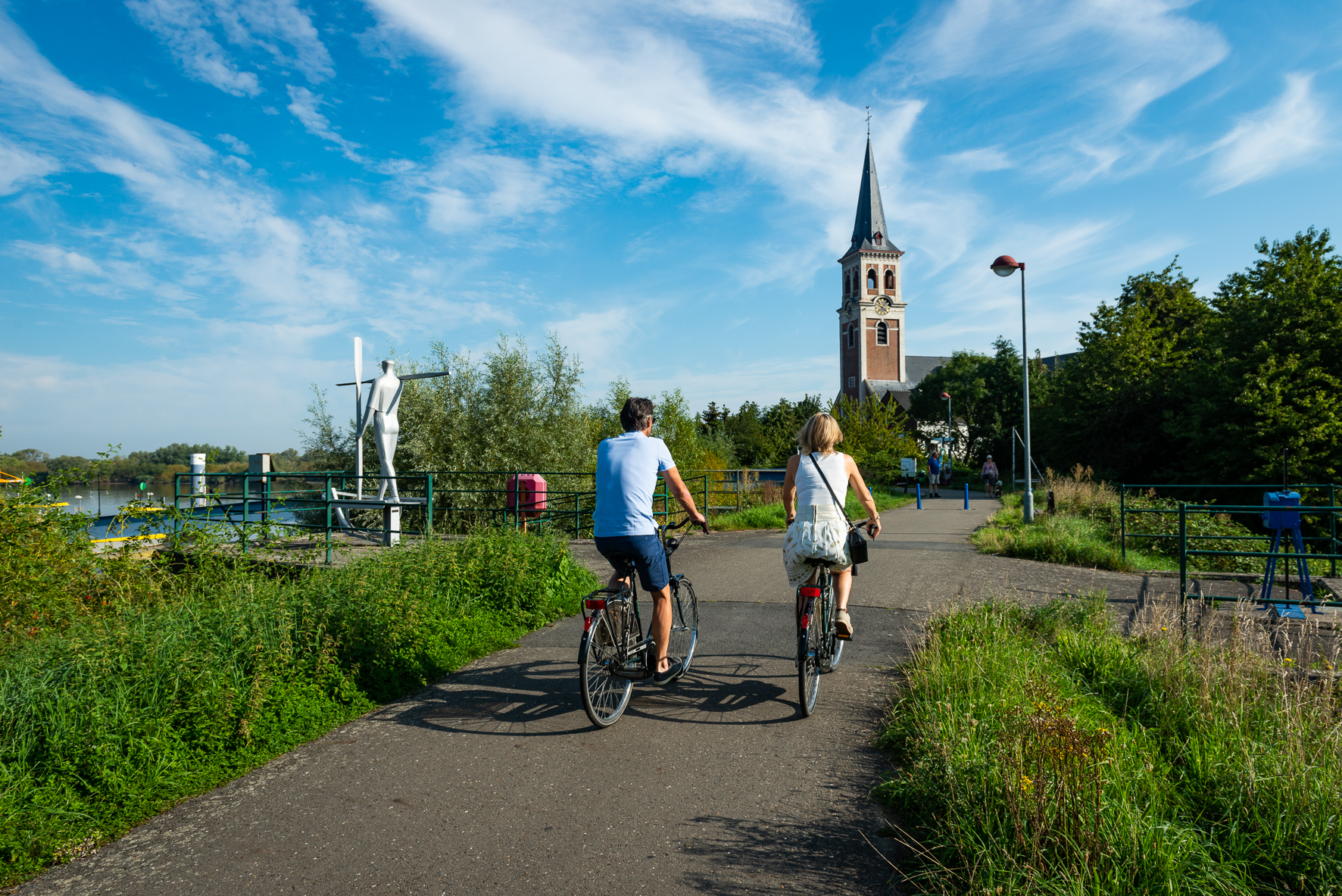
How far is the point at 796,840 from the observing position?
10.2 feet

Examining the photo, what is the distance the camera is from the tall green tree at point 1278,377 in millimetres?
23750

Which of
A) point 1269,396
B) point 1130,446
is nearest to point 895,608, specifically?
point 1269,396

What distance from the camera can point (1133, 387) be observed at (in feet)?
108

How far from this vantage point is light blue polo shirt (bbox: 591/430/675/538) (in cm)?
452

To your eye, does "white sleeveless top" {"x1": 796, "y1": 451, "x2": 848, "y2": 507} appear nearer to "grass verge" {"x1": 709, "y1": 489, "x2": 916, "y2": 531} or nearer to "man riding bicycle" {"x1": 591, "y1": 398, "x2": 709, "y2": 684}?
"man riding bicycle" {"x1": 591, "y1": 398, "x2": 709, "y2": 684}

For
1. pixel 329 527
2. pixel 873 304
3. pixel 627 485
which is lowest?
pixel 329 527

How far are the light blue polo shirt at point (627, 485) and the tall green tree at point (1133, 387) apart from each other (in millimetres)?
29026

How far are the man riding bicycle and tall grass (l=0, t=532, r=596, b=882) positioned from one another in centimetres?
197

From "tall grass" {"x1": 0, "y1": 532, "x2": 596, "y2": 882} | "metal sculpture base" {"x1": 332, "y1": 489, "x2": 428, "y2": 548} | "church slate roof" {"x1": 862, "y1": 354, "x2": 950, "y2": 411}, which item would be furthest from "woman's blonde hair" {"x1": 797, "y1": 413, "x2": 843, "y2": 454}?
"church slate roof" {"x1": 862, "y1": 354, "x2": 950, "y2": 411}

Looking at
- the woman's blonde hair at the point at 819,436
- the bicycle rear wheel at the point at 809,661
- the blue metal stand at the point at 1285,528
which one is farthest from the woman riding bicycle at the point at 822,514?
the blue metal stand at the point at 1285,528

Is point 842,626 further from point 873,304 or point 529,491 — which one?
point 873,304

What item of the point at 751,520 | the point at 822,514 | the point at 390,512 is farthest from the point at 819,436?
the point at 751,520

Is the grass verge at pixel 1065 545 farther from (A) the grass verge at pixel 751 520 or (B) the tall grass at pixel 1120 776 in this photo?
(B) the tall grass at pixel 1120 776

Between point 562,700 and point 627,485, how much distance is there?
1.61 m
